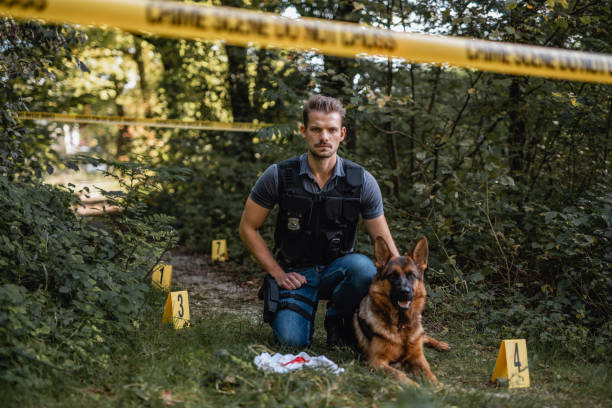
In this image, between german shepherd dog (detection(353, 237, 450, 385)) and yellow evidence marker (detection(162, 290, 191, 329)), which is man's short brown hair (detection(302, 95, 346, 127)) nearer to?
german shepherd dog (detection(353, 237, 450, 385))

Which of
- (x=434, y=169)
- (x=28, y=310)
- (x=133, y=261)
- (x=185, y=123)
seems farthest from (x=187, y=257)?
(x=28, y=310)

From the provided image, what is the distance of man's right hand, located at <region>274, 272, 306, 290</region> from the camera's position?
3.44 metres

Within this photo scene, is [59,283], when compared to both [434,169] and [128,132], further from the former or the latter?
[128,132]

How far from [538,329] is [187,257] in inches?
196

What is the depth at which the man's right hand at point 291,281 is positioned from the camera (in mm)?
3436

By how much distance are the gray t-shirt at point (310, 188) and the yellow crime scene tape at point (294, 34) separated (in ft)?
4.13

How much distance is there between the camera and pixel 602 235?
403 cm

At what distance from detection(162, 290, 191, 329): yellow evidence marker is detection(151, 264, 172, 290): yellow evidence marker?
2.93 ft

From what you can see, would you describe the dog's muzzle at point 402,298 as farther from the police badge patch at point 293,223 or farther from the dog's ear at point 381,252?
the police badge patch at point 293,223

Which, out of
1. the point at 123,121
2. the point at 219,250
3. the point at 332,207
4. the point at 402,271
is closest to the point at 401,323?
the point at 402,271

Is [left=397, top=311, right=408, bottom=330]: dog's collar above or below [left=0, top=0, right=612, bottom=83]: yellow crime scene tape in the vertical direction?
below

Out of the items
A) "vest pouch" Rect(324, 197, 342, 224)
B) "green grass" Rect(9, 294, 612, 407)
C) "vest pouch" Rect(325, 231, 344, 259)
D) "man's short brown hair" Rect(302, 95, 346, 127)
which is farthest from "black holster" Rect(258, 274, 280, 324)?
"man's short brown hair" Rect(302, 95, 346, 127)

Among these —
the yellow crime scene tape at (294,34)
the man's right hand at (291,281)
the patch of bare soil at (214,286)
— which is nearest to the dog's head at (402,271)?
the man's right hand at (291,281)

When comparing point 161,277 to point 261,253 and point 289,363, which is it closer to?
point 261,253
